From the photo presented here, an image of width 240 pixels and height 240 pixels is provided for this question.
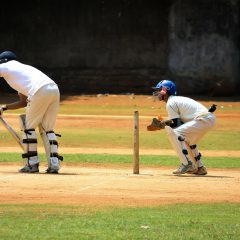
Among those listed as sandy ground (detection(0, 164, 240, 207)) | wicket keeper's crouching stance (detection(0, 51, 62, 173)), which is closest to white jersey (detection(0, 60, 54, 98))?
wicket keeper's crouching stance (detection(0, 51, 62, 173))

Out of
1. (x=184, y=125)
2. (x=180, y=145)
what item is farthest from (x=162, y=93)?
(x=180, y=145)

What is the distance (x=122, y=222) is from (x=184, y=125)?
18.8 feet

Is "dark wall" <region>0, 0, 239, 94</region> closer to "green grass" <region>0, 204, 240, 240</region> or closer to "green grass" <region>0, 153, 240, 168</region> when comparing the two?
"green grass" <region>0, 153, 240, 168</region>

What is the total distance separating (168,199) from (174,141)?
3.18 meters

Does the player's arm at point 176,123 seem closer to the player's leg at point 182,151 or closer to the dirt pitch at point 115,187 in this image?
the player's leg at point 182,151

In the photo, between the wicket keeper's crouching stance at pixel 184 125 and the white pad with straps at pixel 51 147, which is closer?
the white pad with straps at pixel 51 147

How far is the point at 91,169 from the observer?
61.6 ft

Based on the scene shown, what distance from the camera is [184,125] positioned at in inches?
671

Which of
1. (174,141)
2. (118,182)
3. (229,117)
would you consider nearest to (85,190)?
(118,182)

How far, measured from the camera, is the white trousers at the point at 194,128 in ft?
55.7

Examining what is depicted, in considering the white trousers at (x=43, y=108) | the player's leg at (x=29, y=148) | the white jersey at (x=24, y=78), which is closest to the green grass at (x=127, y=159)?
the player's leg at (x=29, y=148)

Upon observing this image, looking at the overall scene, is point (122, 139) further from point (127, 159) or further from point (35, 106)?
point (35, 106)

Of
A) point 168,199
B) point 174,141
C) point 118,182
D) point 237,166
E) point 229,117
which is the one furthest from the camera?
point 229,117

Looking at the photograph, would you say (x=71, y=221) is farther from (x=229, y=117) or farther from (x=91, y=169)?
(x=229, y=117)
